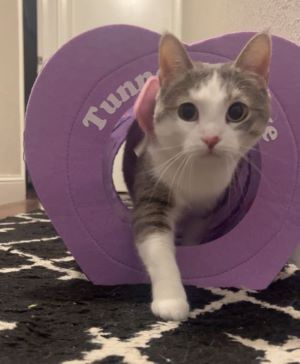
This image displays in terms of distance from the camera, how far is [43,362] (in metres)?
0.67

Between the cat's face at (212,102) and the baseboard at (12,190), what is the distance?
2.21 meters

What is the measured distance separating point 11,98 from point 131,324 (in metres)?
2.52

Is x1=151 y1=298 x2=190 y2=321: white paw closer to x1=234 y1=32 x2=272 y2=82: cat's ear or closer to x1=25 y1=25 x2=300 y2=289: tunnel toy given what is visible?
x1=25 y1=25 x2=300 y2=289: tunnel toy

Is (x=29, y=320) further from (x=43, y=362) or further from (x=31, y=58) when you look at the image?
(x=31, y=58)

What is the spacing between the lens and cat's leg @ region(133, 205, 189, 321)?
85 cm

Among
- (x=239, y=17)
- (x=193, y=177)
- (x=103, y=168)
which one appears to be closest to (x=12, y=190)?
(x=239, y=17)

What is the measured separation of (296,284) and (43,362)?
23.5 inches

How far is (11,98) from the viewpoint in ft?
10.2

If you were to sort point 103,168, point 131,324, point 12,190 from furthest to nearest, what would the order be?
point 12,190 < point 103,168 < point 131,324

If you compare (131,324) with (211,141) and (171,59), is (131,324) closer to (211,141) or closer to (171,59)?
(211,141)

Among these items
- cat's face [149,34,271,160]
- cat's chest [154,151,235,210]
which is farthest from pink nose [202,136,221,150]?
cat's chest [154,151,235,210]

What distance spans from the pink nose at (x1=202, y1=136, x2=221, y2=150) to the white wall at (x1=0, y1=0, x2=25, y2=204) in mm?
2374

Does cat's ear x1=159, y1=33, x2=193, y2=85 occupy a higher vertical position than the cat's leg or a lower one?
higher

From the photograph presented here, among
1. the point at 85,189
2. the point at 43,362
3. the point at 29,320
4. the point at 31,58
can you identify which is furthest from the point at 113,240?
the point at 31,58
